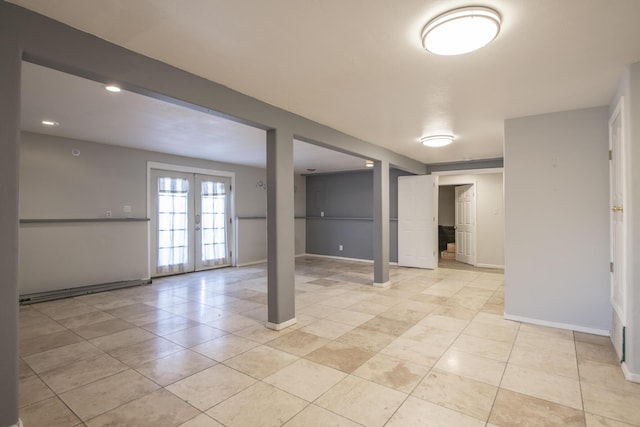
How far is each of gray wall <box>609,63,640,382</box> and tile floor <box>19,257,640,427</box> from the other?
25 centimetres

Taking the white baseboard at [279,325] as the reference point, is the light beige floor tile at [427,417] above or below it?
below

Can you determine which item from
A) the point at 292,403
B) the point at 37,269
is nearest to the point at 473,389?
the point at 292,403

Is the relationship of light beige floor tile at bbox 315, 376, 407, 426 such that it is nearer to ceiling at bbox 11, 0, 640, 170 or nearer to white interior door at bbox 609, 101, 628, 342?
white interior door at bbox 609, 101, 628, 342

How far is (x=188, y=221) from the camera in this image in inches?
261

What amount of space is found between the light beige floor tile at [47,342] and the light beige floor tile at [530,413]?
378 centimetres

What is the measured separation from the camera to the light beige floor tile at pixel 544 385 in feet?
7.08

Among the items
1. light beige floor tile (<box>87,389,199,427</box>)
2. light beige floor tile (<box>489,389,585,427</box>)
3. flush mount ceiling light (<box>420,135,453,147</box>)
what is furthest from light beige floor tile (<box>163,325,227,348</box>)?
flush mount ceiling light (<box>420,135,453,147</box>)

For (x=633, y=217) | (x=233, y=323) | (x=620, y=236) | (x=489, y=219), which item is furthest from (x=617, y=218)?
(x=489, y=219)

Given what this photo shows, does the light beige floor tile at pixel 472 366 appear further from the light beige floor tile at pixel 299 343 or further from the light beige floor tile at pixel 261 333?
the light beige floor tile at pixel 261 333

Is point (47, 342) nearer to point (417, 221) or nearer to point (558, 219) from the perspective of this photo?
point (558, 219)

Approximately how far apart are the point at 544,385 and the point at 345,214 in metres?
6.62

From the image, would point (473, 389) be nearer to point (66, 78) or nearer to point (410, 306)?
point (410, 306)

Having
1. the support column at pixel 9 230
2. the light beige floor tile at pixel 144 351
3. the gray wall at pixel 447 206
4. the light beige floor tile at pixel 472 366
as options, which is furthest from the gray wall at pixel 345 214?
the support column at pixel 9 230

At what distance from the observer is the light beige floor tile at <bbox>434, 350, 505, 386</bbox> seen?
2441mm
